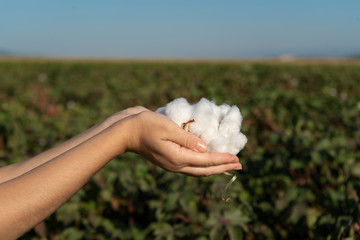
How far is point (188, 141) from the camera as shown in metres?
1.09

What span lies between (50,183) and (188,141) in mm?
389

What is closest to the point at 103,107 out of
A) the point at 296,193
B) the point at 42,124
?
the point at 42,124

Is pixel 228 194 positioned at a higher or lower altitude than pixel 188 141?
lower

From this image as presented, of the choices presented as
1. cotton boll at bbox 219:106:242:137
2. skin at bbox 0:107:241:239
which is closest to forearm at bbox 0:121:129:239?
skin at bbox 0:107:241:239

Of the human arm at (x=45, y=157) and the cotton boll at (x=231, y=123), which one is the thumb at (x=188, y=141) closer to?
the cotton boll at (x=231, y=123)

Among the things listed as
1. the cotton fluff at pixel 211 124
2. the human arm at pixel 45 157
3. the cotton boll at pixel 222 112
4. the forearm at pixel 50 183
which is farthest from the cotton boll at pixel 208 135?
the human arm at pixel 45 157

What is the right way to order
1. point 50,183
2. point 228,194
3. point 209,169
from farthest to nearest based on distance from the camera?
1. point 228,194
2. point 209,169
3. point 50,183

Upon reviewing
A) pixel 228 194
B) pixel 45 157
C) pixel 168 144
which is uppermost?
pixel 168 144

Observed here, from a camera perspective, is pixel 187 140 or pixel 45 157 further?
pixel 45 157

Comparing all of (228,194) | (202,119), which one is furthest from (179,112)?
(228,194)

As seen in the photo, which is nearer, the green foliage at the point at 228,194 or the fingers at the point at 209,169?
the fingers at the point at 209,169

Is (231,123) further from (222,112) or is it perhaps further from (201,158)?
(201,158)

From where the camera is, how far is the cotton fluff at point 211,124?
1.19 meters

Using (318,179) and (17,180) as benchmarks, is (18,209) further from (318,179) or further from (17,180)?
(318,179)
